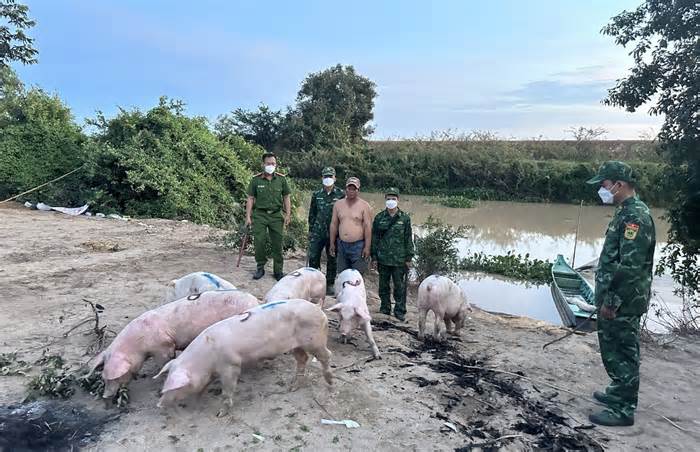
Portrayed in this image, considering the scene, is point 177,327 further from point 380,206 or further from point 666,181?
point 380,206

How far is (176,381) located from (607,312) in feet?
12.2

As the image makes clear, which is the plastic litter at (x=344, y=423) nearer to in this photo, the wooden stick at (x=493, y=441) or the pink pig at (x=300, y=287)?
the wooden stick at (x=493, y=441)

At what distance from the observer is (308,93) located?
36031 mm

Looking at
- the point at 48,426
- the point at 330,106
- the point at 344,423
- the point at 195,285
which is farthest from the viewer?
the point at 330,106

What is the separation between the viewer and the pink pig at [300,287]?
18.6 ft

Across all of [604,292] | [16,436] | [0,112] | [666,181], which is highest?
[0,112]

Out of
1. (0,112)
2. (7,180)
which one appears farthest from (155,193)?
(0,112)

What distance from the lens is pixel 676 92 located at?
830 cm

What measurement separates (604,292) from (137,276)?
7.20 metres

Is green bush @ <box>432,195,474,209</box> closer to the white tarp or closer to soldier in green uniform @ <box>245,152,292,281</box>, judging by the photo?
the white tarp

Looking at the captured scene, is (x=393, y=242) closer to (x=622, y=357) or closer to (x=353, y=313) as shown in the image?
(x=353, y=313)

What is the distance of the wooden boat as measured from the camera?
366 inches


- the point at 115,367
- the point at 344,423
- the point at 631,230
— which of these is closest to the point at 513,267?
the point at 631,230

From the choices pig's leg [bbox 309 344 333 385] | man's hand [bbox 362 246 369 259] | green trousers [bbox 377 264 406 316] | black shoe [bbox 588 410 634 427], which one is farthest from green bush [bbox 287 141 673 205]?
pig's leg [bbox 309 344 333 385]
